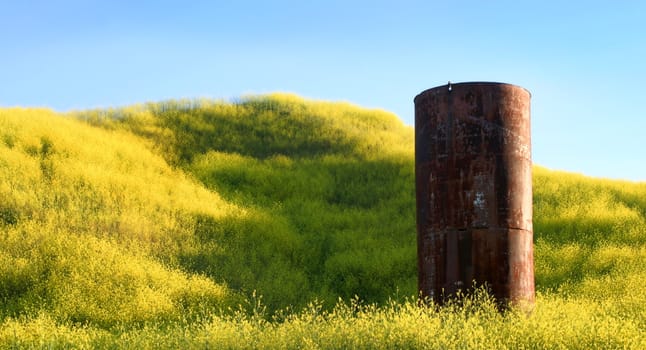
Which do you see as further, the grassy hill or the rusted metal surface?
the grassy hill

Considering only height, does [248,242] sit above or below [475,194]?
below

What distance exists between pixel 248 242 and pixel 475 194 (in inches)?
402

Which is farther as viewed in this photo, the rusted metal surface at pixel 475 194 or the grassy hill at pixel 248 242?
the grassy hill at pixel 248 242

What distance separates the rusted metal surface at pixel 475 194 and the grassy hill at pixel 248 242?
2.05ft

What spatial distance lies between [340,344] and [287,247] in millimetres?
9826

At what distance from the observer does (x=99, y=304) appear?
14.2m

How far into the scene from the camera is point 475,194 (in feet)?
33.0

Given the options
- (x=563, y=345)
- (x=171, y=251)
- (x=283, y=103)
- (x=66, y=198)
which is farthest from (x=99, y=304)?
(x=283, y=103)

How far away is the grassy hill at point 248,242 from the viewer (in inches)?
414

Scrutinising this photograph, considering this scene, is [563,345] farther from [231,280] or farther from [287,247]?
[287,247]

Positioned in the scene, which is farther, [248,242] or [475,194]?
[248,242]

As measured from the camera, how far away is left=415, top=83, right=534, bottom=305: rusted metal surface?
10.1 m

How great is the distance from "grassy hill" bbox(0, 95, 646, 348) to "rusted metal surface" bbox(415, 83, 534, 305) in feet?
2.05

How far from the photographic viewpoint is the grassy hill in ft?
34.5
